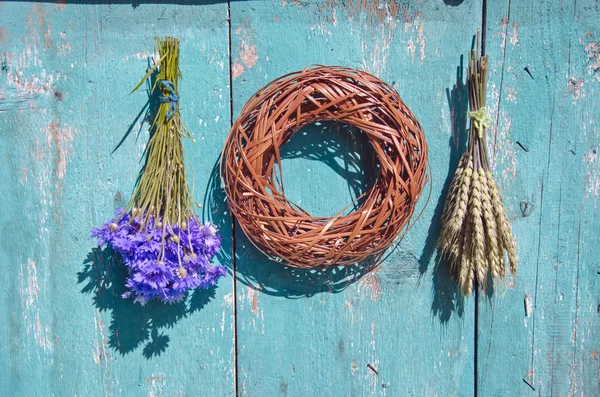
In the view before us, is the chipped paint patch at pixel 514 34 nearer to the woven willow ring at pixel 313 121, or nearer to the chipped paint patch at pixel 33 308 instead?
the woven willow ring at pixel 313 121

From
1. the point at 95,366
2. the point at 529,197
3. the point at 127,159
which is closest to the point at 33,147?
the point at 127,159

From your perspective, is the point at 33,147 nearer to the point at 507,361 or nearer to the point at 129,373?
the point at 129,373

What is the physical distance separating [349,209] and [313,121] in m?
0.24

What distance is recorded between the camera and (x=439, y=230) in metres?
1.32

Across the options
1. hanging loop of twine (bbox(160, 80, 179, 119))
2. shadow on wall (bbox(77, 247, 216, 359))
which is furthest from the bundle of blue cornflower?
shadow on wall (bbox(77, 247, 216, 359))

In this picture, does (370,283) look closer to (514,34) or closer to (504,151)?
(504,151)

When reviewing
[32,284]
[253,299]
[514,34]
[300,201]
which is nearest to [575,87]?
[514,34]

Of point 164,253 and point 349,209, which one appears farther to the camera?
point 349,209

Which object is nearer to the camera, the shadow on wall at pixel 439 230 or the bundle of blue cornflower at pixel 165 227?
the bundle of blue cornflower at pixel 165 227

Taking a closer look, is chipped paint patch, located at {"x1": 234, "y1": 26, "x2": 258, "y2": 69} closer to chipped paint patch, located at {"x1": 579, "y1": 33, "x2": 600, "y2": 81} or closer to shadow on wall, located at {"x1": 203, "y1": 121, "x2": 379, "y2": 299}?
shadow on wall, located at {"x1": 203, "y1": 121, "x2": 379, "y2": 299}

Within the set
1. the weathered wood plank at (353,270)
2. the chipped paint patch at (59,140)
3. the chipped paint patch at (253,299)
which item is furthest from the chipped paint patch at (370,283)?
the chipped paint patch at (59,140)

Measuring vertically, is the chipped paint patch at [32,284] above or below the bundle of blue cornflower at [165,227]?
below

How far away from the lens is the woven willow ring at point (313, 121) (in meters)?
1.16

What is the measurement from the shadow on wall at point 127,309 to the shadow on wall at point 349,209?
130mm
